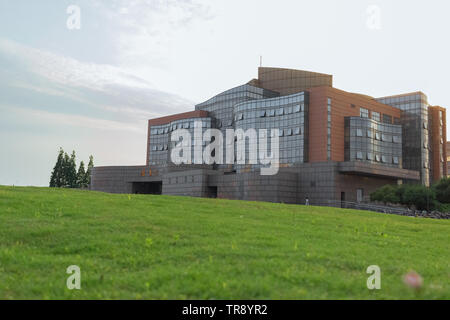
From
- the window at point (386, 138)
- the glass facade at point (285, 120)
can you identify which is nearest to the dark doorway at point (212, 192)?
the glass facade at point (285, 120)

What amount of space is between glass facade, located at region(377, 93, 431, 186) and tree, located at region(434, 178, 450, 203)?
89.2 ft

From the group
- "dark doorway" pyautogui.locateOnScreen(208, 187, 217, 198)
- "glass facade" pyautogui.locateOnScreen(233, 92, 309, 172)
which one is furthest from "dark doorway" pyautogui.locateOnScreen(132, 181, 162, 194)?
"glass facade" pyautogui.locateOnScreen(233, 92, 309, 172)

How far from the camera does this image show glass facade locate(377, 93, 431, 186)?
94.3m

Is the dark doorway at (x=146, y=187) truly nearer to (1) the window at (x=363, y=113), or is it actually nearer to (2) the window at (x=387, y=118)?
(1) the window at (x=363, y=113)

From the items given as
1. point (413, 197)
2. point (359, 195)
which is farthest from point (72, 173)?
point (413, 197)

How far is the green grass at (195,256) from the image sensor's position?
7.77m

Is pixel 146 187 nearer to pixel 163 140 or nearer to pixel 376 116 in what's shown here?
pixel 163 140

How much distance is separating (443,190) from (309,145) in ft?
80.7

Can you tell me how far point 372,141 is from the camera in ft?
269

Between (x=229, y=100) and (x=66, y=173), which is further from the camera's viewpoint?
(x=66, y=173)

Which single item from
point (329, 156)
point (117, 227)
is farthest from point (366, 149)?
point (117, 227)

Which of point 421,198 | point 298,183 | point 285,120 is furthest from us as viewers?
point 285,120

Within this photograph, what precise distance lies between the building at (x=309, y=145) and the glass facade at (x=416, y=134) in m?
0.21
